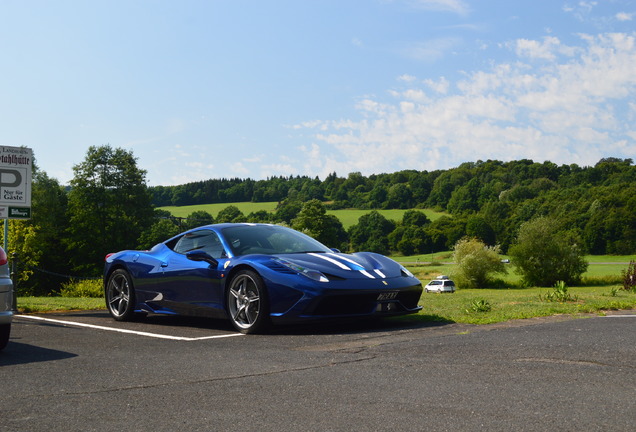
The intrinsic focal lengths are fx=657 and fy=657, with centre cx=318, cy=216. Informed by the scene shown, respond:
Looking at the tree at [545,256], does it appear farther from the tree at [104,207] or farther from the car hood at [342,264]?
the car hood at [342,264]

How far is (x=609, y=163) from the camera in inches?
4439

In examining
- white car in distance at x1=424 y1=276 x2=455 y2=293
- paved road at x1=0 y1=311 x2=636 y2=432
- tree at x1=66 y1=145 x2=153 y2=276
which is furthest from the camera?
white car in distance at x1=424 y1=276 x2=455 y2=293

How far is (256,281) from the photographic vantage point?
7609 mm

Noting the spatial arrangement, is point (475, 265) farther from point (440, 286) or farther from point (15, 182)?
point (15, 182)

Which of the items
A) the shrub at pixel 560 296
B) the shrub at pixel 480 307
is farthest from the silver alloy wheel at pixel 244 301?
the shrub at pixel 560 296

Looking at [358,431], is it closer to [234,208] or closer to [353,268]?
[353,268]

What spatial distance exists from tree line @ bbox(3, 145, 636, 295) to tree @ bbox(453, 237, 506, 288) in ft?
13.2

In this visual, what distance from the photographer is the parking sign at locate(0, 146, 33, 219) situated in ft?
38.7

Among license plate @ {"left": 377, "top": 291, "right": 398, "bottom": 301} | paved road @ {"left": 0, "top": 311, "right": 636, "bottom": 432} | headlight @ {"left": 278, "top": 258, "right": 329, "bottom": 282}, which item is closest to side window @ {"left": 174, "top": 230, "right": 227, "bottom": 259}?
headlight @ {"left": 278, "top": 258, "right": 329, "bottom": 282}

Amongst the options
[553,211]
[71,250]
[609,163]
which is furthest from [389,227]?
[71,250]

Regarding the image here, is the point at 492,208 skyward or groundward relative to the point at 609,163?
groundward

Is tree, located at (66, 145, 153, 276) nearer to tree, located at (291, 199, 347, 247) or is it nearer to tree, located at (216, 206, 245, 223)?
tree, located at (291, 199, 347, 247)

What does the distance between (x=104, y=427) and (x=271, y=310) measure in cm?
403

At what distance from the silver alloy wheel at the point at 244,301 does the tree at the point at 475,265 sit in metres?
66.1
